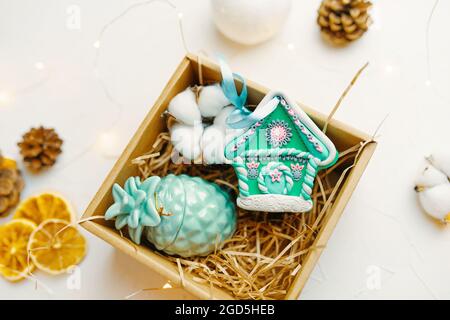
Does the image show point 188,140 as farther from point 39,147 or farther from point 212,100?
point 39,147

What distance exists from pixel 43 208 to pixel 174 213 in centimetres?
40

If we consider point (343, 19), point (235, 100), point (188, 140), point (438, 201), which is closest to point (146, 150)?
point (188, 140)

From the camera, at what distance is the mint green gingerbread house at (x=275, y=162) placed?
39.3 inches

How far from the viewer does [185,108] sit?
1.03 m

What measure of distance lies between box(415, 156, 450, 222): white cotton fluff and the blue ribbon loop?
44 cm

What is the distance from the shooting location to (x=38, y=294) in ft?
3.93

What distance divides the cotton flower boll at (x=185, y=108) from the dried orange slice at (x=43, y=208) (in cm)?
37

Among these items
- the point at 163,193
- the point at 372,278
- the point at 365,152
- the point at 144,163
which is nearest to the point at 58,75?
the point at 144,163

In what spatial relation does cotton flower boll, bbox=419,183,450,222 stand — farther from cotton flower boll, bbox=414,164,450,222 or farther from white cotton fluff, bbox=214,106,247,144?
white cotton fluff, bbox=214,106,247,144

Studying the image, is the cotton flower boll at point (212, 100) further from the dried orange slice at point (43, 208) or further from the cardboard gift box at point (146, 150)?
the dried orange slice at point (43, 208)

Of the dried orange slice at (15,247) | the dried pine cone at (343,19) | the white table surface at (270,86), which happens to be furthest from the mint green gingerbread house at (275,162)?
the dried orange slice at (15,247)

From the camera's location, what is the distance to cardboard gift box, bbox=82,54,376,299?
96 centimetres

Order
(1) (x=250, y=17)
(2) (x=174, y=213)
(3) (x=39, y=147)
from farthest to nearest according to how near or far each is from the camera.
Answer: (3) (x=39, y=147)
(1) (x=250, y=17)
(2) (x=174, y=213)
